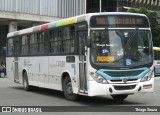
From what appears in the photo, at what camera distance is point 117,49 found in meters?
14.0

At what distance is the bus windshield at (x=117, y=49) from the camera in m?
13.9

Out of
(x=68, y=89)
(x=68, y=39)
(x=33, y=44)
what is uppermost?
(x=68, y=39)

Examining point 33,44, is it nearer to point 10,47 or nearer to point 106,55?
point 10,47

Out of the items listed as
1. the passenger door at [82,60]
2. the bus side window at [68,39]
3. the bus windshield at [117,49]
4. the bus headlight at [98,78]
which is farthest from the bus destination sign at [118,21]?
the bus headlight at [98,78]

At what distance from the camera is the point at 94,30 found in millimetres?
14062

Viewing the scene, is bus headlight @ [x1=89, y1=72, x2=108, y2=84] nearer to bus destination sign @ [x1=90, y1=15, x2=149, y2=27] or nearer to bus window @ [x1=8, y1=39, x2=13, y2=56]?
bus destination sign @ [x1=90, y1=15, x2=149, y2=27]

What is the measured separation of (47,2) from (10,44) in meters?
36.7

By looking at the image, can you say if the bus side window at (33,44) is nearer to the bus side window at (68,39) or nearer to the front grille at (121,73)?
the bus side window at (68,39)

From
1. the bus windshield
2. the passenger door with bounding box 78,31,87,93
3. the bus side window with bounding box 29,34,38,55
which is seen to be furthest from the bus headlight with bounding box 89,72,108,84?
the bus side window with bounding box 29,34,38,55

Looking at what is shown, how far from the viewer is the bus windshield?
1389 centimetres

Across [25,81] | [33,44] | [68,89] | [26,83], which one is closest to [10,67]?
[25,81]

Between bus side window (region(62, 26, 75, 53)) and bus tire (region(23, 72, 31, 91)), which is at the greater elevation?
bus side window (region(62, 26, 75, 53))

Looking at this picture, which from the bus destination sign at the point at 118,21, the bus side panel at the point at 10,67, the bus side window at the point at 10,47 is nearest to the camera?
the bus destination sign at the point at 118,21

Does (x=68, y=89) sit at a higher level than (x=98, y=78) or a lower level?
lower
